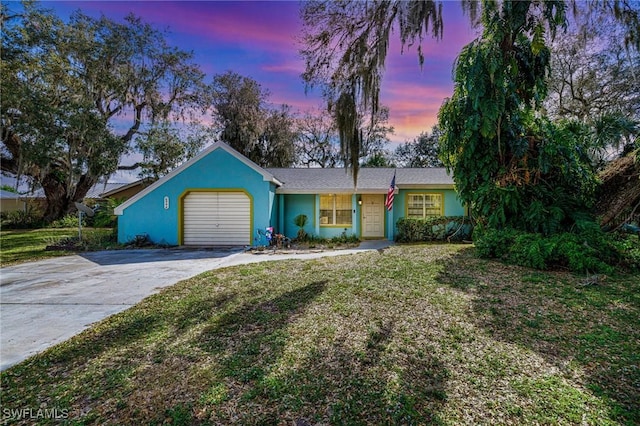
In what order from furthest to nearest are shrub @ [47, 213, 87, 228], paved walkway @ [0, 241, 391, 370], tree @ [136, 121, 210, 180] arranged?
tree @ [136, 121, 210, 180], shrub @ [47, 213, 87, 228], paved walkway @ [0, 241, 391, 370]

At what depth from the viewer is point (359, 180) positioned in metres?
14.1

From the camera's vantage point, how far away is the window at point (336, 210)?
13.5m

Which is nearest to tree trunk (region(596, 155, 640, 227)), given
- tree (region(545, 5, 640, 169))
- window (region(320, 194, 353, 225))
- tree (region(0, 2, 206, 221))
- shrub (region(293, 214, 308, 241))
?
tree (region(545, 5, 640, 169))

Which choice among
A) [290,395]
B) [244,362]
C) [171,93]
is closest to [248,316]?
[244,362]

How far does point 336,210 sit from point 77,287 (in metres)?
9.54

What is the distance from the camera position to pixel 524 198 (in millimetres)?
8016

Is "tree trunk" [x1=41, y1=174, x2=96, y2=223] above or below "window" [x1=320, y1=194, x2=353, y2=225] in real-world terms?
above

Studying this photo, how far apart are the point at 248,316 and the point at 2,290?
5.24 meters

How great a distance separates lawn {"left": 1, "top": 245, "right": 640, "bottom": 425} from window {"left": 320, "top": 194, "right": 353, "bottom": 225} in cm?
824

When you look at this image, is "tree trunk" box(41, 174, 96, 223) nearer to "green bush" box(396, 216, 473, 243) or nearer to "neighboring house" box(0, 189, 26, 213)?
"neighboring house" box(0, 189, 26, 213)

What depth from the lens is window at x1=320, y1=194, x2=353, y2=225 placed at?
13.5 meters

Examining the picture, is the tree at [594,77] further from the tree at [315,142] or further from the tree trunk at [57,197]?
the tree trunk at [57,197]

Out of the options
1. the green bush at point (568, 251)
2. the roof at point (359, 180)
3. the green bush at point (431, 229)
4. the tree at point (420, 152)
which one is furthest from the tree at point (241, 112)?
the green bush at point (568, 251)

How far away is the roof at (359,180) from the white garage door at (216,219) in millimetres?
1966
